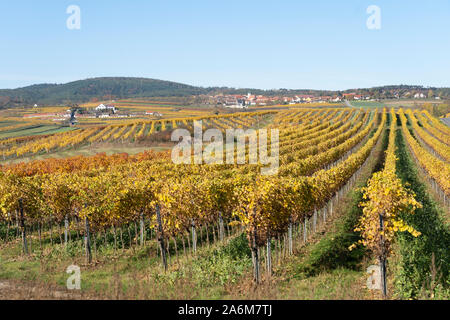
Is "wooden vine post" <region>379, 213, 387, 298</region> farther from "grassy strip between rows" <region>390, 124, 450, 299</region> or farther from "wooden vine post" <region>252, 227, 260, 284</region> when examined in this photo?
"wooden vine post" <region>252, 227, 260, 284</region>

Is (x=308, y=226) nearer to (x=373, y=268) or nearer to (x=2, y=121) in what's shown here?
(x=373, y=268)

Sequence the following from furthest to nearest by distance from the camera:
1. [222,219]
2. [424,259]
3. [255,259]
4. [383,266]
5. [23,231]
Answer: [222,219] < [23,231] < [424,259] < [255,259] < [383,266]

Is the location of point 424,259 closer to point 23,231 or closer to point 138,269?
point 138,269

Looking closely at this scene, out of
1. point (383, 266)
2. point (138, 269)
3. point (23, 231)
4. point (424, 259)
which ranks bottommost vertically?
point (138, 269)

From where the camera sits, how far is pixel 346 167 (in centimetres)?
3142

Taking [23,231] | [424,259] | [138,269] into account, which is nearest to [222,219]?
[138,269]

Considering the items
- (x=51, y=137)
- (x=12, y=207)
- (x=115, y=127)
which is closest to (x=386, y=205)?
(x=12, y=207)

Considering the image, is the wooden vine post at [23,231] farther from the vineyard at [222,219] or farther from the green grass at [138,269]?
the green grass at [138,269]

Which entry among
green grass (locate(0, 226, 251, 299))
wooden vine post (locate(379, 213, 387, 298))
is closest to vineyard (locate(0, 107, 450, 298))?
wooden vine post (locate(379, 213, 387, 298))

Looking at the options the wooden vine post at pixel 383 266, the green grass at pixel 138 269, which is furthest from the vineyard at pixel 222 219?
the green grass at pixel 138 269

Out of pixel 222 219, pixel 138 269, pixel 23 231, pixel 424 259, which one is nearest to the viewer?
pixel 424 259
